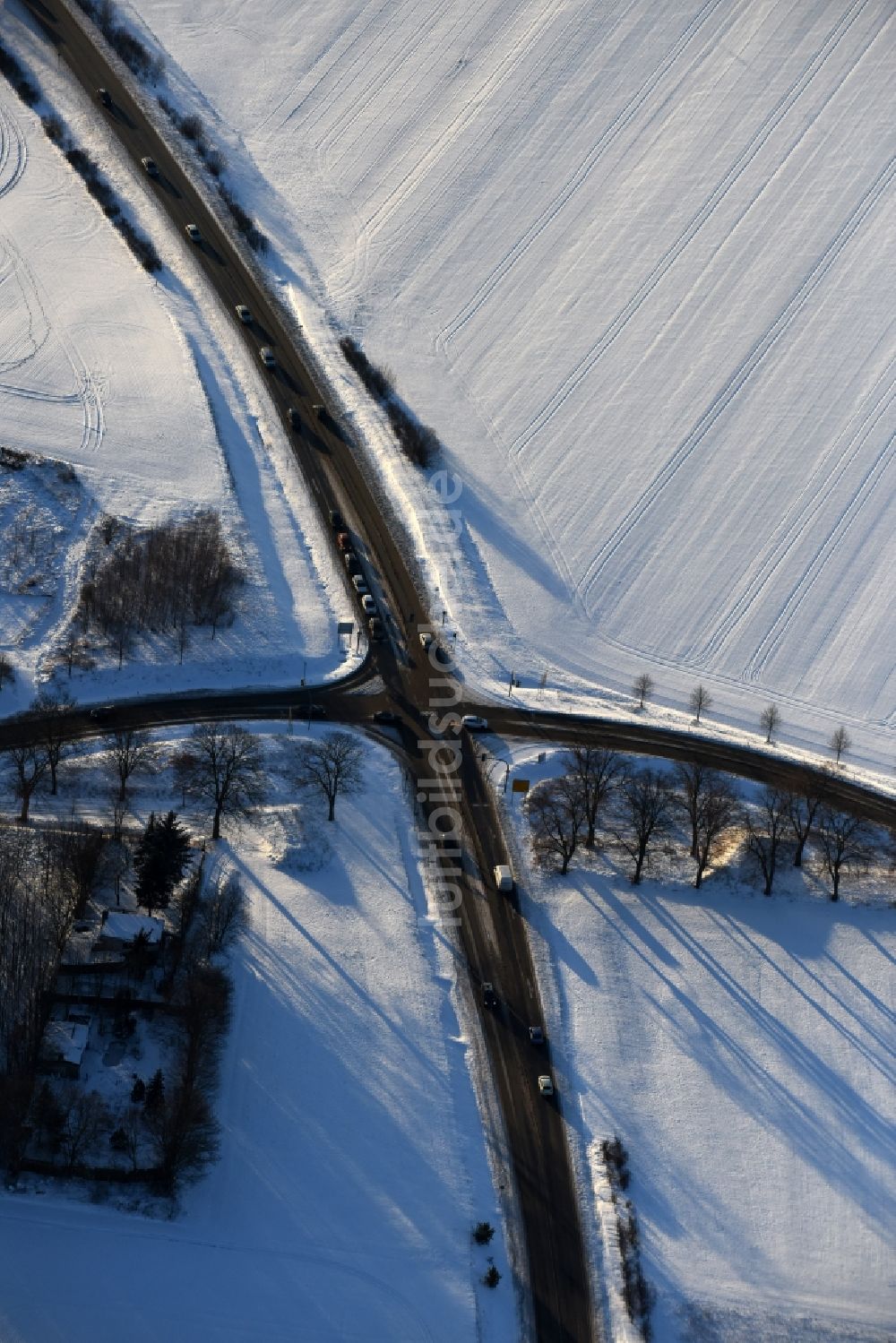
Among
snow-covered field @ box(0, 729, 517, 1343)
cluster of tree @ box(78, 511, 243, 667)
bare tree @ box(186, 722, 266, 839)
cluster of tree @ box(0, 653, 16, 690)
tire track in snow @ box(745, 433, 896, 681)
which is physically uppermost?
tire track in snow @ box(745, 433, 896, 681)

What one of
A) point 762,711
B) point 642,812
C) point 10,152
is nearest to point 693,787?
point 642,812

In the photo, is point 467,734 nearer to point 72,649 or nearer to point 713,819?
point 713,819

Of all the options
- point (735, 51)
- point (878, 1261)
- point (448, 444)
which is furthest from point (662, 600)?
point (735, 51)

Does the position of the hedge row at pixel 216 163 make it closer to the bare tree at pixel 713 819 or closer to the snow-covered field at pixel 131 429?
the snow-covered field at pixel 131 429

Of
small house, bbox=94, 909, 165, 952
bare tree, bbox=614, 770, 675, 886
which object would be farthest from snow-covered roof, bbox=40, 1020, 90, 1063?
bare tree, bbox=614, 770, 675, 886

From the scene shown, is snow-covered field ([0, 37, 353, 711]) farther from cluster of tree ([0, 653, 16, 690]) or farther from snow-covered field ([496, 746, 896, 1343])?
snow-covered field ([496, 746, 896, 1343])

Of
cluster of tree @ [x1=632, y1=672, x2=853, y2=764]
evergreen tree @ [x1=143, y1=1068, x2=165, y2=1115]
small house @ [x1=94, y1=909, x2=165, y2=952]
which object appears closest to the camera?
evergreen tree @ [x1=143, y1=1068, x2=165, y2=1115]
